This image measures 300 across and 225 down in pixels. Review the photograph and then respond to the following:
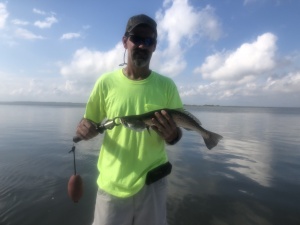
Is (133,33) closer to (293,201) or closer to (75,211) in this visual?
(75,211)

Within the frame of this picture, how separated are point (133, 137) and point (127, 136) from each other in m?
0.09

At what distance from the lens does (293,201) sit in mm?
9766

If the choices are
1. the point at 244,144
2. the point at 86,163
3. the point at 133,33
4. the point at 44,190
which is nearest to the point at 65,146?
the point at 86,163

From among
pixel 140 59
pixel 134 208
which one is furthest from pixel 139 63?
pixel 134 208

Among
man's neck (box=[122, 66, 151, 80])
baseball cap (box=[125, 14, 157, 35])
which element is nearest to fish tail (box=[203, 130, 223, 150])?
man's neck (box=[122, 66, 151, 80])

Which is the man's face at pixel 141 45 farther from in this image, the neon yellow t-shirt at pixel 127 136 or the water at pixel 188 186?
the water at pixel 188 186

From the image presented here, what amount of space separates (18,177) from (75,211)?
4.31m

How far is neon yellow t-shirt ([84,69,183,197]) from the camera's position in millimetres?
3787

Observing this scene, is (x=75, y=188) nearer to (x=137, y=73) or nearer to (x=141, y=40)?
(x=137, y=73)

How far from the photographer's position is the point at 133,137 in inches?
153

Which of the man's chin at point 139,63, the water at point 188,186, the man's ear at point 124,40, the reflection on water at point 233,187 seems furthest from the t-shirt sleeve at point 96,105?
the reflection on water at point 233,187

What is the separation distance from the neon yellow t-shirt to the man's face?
0.27 m

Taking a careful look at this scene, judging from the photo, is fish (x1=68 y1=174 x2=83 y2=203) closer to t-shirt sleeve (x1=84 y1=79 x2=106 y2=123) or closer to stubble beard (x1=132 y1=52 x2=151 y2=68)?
t-shirt sleeve (x1=84 y1=79 x2=106 y2=123)

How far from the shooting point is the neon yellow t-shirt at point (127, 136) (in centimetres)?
379
